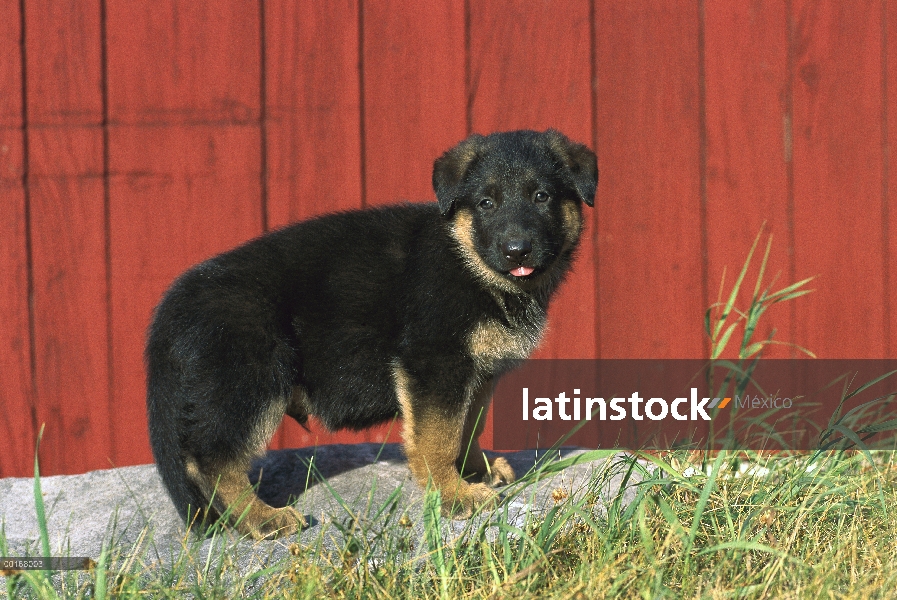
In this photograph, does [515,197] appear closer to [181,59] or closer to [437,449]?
[437,449]

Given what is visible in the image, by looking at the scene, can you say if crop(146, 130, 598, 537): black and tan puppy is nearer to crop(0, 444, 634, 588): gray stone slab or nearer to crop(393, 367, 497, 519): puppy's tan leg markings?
crop(393, 367, 497, 519): puppy's tan leg markings

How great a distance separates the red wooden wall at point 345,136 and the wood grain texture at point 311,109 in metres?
0.01

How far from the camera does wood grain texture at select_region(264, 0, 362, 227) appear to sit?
507cm

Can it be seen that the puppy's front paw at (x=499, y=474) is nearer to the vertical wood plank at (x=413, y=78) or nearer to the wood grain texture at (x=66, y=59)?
the vertical wood plank at (x=413, y=78)

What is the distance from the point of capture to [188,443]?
3.79 metres

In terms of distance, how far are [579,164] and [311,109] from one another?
1677 mm

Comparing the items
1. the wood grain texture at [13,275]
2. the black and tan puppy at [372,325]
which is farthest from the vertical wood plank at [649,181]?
the wood grain texture at [13,275]

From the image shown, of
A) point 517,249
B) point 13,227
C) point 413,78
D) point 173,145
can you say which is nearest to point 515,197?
point 517,249

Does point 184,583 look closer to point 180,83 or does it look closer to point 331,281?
point 331,281

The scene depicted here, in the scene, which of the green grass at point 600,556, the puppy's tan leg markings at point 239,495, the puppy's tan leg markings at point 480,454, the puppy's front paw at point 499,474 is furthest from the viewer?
the puppy's front paw at point 499,474

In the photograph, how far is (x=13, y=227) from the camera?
200 inches

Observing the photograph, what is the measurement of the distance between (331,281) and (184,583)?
4.41 ft

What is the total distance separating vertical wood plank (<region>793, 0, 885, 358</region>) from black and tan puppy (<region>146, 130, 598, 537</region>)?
5.48ft

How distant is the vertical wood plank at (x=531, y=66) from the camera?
505 centimetres
